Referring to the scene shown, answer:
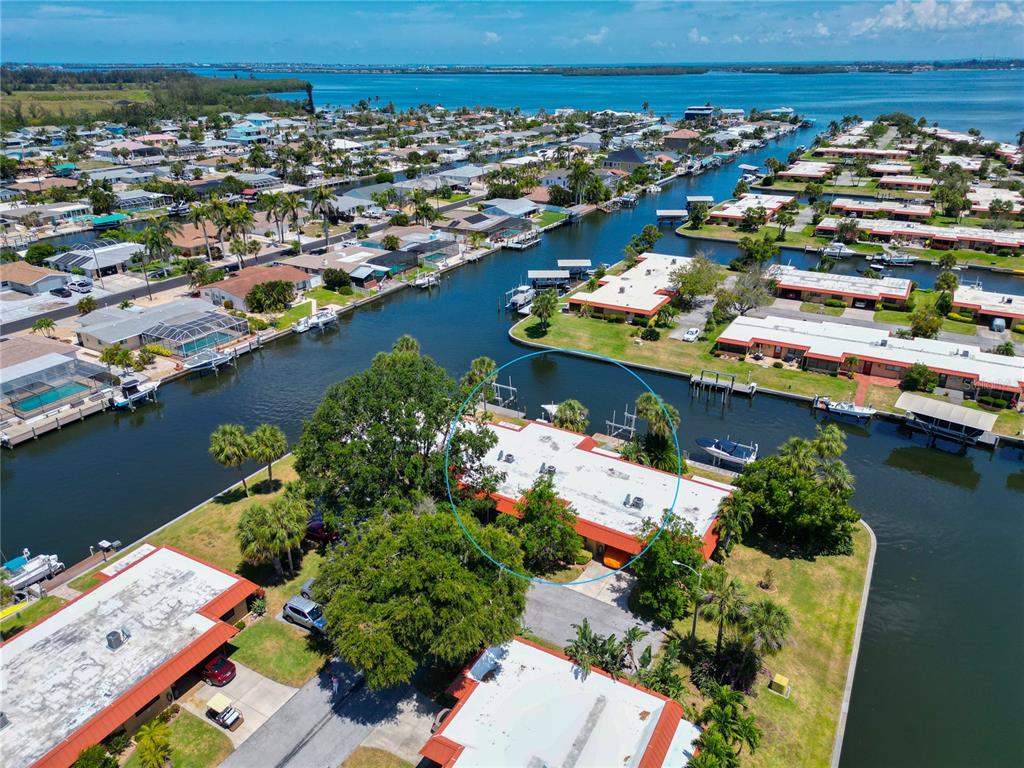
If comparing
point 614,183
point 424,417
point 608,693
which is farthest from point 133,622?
point 614,183

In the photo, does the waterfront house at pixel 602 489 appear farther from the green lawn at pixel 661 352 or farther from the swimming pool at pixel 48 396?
the swimming pool at pixel 48 396

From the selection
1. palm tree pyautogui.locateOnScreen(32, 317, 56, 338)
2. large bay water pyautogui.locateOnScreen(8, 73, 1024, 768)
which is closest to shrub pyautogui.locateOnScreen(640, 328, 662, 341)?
large bay water pyautogui.locateOnScreen(8, 73, 1024, 768)

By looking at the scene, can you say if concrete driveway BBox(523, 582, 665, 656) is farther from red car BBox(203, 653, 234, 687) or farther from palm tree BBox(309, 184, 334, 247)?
palm tree BBox(309, 184, 334, 247)

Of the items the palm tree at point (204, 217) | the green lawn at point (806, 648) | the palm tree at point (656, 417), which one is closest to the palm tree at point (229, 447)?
the palm tree at point (656, 417)

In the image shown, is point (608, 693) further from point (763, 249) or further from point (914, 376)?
point (763, 249)

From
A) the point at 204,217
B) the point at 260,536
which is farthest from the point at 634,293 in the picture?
the point at 204,217

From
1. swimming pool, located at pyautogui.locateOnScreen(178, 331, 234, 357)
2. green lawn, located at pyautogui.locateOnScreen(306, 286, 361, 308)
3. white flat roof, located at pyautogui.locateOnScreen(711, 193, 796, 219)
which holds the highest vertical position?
white flat roof, located at pyautogui.locateOnScreen(711, 193, 796, 219)

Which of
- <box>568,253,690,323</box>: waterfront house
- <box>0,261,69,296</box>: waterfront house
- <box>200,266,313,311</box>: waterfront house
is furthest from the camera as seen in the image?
<box>0,261,69,296</box>: waterfront house
